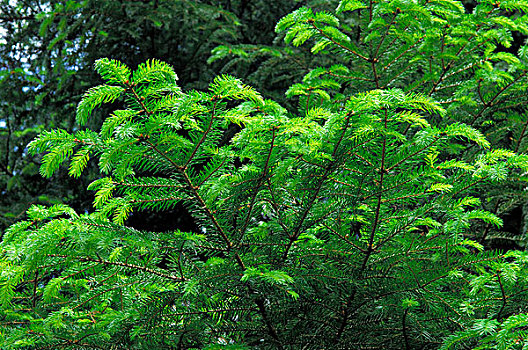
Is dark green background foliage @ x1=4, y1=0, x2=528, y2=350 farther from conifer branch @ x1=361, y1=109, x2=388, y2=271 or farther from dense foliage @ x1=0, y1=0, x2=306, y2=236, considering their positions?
dense foliage @ x1=0, y1=0, x2=306, y2=236

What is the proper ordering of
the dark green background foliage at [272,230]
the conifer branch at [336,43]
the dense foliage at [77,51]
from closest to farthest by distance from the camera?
the dark green background foliage at [272,230]
the conifer branch at [336,43]
the dense foliage at [77,51]

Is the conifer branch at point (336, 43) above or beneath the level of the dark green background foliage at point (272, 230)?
above

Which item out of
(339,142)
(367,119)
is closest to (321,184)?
(339,142)

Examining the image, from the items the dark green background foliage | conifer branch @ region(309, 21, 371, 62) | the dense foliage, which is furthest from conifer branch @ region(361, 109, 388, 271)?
the dense foliage

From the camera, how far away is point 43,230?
1.47m

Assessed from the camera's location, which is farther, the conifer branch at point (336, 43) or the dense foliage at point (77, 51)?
the dense foliage at point (77, 51)

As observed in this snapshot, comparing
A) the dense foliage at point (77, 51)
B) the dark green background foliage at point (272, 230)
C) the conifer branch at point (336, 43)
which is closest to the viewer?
the dark green background foliage at point (272, 230)

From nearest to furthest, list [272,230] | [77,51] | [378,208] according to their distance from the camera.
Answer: [378,208] → [272,230] → [77,51]

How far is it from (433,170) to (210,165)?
2.78ft

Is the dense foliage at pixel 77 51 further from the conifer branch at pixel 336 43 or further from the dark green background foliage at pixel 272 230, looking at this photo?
the dark green background foliage at pixel 272 230

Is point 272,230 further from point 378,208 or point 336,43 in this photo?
point 336,43

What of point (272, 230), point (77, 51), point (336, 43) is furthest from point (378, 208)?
point (77, 51)

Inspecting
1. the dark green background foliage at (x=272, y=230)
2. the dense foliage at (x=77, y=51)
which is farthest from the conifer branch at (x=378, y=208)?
the dense foliage at (x=77, y=51)

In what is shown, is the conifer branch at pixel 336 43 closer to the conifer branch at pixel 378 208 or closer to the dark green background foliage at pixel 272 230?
the dark green background foliage at pixel 272 230
